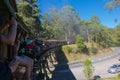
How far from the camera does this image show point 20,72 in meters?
2.55

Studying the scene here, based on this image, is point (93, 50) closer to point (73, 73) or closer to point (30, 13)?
point (30, 13)

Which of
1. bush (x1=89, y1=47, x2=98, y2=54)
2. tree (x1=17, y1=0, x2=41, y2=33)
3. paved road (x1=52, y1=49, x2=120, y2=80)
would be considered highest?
tree (x1=17, y1=0, x2=41, y2=33)

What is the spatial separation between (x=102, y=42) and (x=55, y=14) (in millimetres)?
20179

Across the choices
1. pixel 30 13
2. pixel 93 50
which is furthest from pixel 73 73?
pixel 93 50

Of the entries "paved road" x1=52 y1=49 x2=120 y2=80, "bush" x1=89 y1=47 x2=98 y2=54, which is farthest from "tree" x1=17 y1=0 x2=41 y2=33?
"bush" x1=89 y1=47 x2=98 y2=54

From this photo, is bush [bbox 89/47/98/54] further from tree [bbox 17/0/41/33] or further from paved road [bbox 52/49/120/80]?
tree [bbox 17/0/41/33]

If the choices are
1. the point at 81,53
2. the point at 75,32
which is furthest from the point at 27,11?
the point at 75,32

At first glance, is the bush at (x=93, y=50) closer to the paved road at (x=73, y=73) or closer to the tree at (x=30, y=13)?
the paved road at (x=73, y=73)

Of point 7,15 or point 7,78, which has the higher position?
point 7,15

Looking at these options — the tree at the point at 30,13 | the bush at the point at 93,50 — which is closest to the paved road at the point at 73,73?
the bush at the point at 93,50

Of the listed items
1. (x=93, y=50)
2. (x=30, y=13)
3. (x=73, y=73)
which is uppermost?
(x=30, y=13)

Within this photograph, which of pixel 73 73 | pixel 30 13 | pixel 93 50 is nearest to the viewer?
pixel 73 73

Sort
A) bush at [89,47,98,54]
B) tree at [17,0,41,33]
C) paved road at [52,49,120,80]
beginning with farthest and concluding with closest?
1. bush at [89,47,98,54]
2. tree at [17,0,41,33]
3. paved road at [52,49,120,80]

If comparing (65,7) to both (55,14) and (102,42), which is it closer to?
(55,14)
